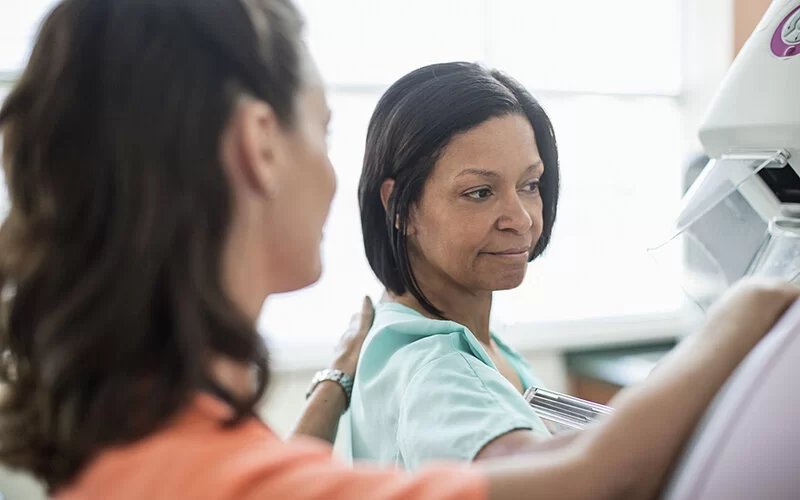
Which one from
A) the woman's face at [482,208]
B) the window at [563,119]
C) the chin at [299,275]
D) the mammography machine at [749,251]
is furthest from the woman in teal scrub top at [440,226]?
the window at [563,119]

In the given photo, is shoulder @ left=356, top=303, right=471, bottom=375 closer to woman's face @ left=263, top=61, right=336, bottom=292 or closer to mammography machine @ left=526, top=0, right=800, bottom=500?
mammography machine @ left=526, top=0, right=800, bottom=500

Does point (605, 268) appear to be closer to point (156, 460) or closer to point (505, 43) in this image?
point (505, 43)

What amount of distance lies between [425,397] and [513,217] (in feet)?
1.00

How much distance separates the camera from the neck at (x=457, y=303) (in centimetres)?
106

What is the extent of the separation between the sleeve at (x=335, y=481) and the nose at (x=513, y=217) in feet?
1.74

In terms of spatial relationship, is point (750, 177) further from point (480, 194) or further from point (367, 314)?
point (367, 314)

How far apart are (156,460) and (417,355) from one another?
1.49 feet

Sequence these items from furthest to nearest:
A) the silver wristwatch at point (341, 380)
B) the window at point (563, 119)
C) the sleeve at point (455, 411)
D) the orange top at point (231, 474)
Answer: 1. the window at point (563, 119)
2. the silver wristwatch at point (341, 380)
3. the sleeve at point (455, 411)
4. the orange top at point (231, 474)

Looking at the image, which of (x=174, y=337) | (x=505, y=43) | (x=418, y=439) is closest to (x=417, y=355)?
(x=418, y=439)

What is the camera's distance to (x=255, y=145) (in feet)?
1.70

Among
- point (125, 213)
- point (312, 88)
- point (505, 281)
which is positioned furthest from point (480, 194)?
point (125, 213)

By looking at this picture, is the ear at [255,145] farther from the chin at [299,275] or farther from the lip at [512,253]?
the lip at [512,253]

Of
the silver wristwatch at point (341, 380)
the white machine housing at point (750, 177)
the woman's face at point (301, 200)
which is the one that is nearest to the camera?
the woman's face at point (301, 200)

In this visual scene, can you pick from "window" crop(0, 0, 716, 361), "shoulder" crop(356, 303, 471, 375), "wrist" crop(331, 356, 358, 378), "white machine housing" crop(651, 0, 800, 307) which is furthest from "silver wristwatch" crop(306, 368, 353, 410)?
"window" crop(0, 0, 716, 361)
